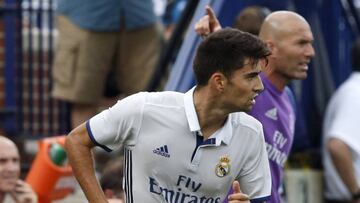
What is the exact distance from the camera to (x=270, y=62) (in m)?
7.64

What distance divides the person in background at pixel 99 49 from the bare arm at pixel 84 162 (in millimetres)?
3731

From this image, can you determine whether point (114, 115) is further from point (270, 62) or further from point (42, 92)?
point (42, 92)

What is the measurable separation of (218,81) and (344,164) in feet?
11.6

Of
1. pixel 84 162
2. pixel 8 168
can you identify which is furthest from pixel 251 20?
pixel 84 162

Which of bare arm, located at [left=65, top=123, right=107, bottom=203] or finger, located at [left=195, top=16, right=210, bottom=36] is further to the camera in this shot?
finger, located at [left=195, top=16, right=210, bottom=36]

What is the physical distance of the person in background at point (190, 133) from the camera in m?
6.12

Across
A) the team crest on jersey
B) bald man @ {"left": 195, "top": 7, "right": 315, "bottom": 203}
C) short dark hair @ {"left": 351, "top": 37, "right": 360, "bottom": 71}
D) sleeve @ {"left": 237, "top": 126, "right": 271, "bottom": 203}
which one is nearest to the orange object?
bald man @ {"left": 195, "top": 7, "right": 315, "bottom": 203}

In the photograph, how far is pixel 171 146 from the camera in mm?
6148

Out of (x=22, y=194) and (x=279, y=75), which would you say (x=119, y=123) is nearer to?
(x=279, y=75)

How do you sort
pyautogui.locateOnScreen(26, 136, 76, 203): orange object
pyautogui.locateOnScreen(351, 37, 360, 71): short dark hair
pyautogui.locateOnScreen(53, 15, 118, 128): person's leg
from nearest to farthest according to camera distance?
pyautogui.locateOnScreen(26, 136, 76, 203): orange object
pyautogui.locateOnScreen(351, 37, 360, 71): short dark hair
pyautogui.locateOnScreen(53, 15, 118, 128): person's leg

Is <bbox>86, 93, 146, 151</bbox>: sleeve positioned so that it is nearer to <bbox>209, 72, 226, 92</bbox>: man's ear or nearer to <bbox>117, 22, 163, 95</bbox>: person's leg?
<bbox>209, 72, 226, 92</bbox>: man's ear

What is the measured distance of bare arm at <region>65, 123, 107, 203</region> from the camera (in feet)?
20.0

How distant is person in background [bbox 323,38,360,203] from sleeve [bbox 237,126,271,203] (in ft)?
10.5

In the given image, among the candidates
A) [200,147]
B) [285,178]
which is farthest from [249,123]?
[285,178]
